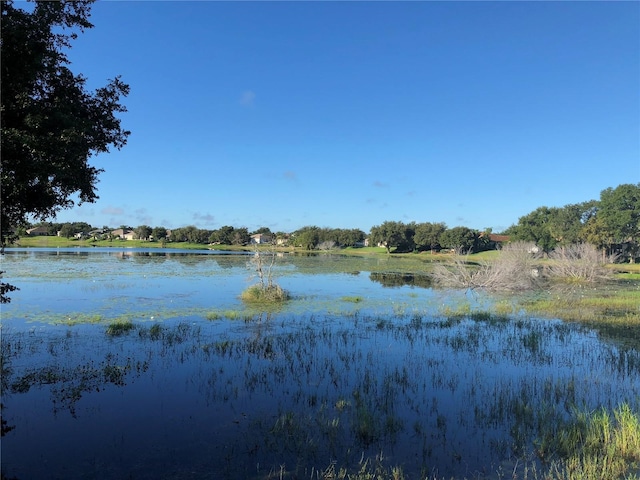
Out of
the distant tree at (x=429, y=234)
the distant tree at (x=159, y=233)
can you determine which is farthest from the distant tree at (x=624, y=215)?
the distant tree at (x=159, y=233)

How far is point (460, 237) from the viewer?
95750 millimetres

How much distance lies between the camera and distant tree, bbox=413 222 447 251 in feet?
344

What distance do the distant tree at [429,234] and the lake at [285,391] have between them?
287 ft

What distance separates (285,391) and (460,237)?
93.0 metres

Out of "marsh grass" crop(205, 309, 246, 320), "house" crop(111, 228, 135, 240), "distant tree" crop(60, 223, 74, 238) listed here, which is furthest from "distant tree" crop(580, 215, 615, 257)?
"house" crop(111, 228, 135, 240)

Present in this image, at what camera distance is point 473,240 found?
323ft

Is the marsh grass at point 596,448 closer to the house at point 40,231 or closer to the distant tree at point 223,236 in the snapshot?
the distant tree at point 223,236

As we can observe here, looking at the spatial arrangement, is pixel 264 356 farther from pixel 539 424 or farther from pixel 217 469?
pixel 539 424

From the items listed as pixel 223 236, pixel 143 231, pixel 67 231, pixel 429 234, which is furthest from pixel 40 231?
pixel 429 234

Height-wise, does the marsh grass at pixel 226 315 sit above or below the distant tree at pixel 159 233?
below

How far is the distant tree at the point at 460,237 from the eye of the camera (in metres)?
95.6

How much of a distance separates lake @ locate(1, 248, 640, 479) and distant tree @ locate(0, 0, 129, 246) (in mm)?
4537

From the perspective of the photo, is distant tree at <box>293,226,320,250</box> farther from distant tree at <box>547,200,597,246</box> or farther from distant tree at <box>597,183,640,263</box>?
distant tree at <box>597,183,640,263</box>

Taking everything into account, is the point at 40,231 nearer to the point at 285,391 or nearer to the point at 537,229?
the point at 537,229
